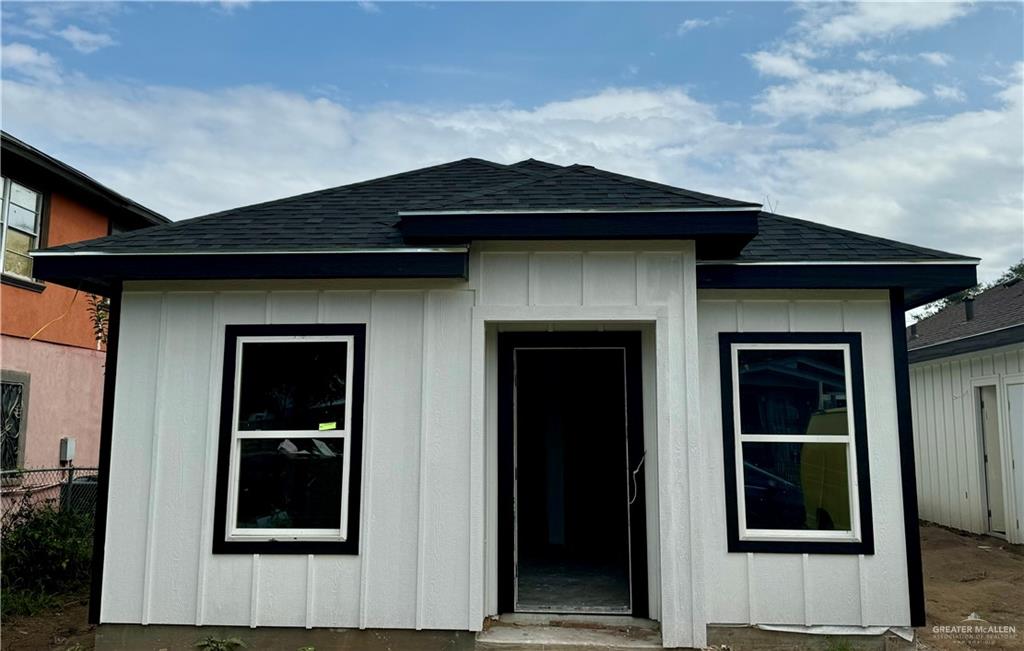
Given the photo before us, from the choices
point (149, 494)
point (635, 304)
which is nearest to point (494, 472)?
point (635, 304)

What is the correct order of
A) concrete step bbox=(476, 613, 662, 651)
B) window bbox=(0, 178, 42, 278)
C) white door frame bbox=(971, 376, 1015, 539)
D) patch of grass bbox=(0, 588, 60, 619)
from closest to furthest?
concrete step bbox=(476, 613, 662, 651)
patch of grass bbox=(0, 588, 60, 619)
white door frame bbox=(971, 376, 1015, 539)
window bbox=(0, 178, 42, 278)

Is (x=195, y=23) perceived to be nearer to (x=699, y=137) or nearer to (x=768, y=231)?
(x=768, y=231)

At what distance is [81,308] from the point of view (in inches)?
422

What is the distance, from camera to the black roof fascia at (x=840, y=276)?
4652 mm

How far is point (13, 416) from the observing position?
9.30m

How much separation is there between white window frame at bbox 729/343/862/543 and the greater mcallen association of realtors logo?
1322 millimetres

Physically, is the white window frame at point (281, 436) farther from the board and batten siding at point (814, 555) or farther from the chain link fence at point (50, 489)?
the chain link fence at point (50, 489)

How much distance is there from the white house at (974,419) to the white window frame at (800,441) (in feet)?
17.2

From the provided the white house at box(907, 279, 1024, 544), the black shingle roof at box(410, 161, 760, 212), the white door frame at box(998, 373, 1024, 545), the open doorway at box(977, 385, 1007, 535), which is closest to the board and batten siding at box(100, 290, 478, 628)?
the black shingle roof at box(410, 161, 760, 212)

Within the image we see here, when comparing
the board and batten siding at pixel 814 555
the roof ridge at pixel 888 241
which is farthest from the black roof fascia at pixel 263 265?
the roof ridge at pixel 888 241

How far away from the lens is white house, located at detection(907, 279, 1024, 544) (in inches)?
341

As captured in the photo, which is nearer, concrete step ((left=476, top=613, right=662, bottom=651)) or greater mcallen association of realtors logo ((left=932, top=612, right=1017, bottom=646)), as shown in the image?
concrete step ((left=476, top=613, right=662, bottom=651))

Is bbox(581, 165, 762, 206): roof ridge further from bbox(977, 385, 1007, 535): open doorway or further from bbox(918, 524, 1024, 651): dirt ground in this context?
Answer: bbox(977, 385, 1007, 535): open doorway

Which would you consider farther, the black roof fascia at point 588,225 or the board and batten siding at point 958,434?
the board and batten siding at point 958,434
